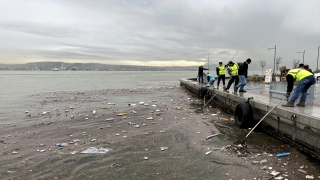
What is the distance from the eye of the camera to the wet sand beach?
4.64 m

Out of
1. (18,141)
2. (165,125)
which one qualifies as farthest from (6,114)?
(165,125)

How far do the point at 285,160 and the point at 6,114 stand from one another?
40.0 ft

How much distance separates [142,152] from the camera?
584cm

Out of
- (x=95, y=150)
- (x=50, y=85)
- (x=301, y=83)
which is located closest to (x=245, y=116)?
(x=301, y=83)

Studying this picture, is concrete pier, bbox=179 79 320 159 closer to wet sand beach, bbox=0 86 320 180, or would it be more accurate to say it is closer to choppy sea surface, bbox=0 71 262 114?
wet sand beach, bbox=0 86 320 180

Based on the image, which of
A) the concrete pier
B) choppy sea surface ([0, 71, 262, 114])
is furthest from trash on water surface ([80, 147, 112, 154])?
choppy sea surface ([0, 71, 262, 114])

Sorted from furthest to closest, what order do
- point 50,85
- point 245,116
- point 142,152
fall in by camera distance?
point 50,85, point 245,116, point 142,152

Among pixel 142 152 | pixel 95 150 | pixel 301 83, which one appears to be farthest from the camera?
pixel 301 83

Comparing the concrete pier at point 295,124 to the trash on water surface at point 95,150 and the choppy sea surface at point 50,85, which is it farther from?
the choppy sea surface at point 50,85

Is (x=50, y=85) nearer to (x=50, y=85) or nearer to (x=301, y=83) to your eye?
(x=50, y=85)

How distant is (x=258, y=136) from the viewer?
22.9 feet

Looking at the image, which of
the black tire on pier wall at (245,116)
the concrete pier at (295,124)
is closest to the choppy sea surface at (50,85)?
the black tire on pier wall at (245,116)

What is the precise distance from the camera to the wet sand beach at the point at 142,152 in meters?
4.64

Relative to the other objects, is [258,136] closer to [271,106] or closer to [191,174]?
[271,106]
